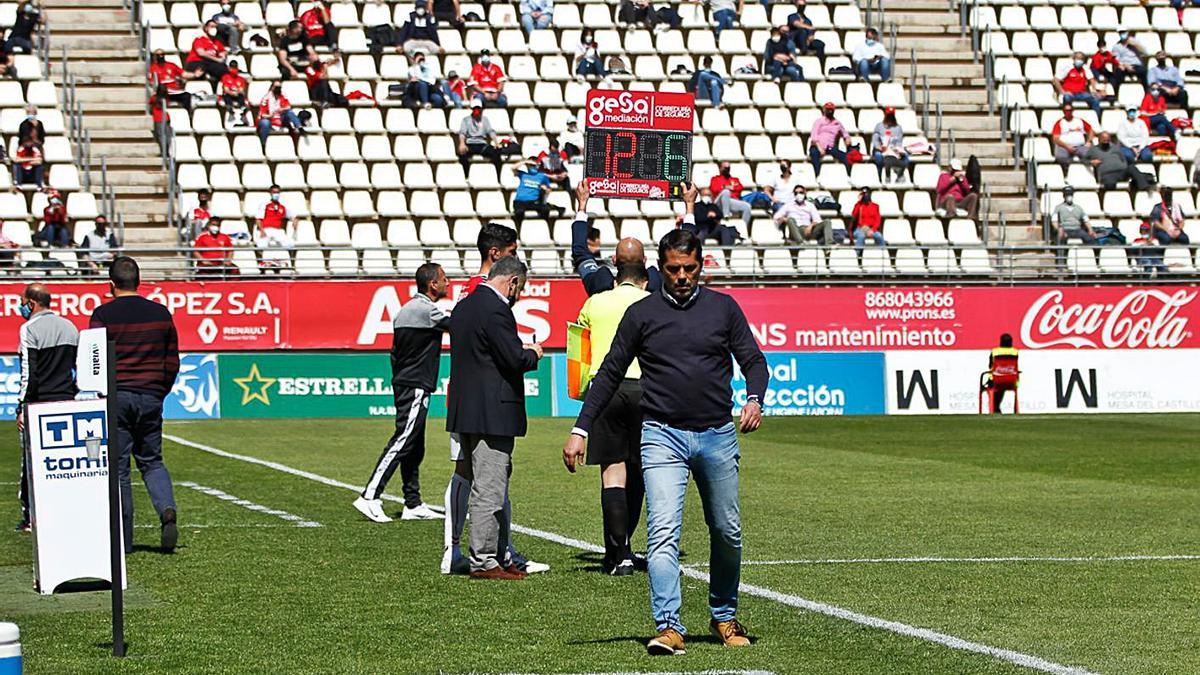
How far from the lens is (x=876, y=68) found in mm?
41688

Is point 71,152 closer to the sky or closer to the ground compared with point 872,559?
closer to the sky

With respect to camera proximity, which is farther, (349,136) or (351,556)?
(349,136)

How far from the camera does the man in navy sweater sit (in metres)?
9.26

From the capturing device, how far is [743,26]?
41.9 metres

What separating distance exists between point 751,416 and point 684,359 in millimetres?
430

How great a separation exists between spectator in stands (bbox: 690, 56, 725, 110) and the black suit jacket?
1098 inches

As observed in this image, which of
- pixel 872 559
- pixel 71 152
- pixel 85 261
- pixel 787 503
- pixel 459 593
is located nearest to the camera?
pixel 459 593

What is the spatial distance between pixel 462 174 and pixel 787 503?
66.5ft

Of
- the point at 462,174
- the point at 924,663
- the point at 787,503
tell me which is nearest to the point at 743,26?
the point at 462,174

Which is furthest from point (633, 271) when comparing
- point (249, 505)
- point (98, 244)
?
point (98, 244)

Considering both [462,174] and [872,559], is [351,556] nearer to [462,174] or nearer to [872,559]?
[872,559]

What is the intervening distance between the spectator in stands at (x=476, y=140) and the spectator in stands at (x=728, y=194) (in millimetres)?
4098

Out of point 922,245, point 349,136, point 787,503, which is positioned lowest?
point 787,503

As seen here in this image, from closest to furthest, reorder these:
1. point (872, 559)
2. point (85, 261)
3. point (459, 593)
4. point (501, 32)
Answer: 1. point (459, 593)
2. point (872, 559)
3. point (85, 261)
4. point (501, 32)
